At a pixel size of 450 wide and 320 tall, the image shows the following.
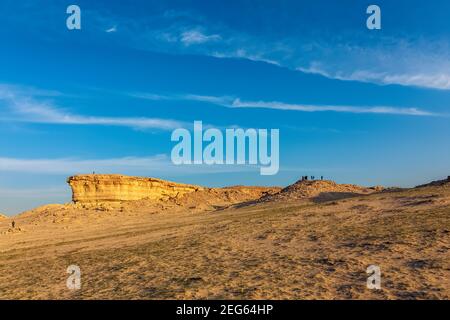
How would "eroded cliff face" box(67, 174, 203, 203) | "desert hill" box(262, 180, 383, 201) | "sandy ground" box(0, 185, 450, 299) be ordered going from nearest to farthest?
"sandy ground" box(0, 185, 450, 299), "desert hill" box(262, 180, 383, 201), "eroded cliff face" box(67, 174, 203, 203)

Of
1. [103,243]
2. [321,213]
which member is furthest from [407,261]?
[103,243]

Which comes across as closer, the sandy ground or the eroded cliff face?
the sandy ground

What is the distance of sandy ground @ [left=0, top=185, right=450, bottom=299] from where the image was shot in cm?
837

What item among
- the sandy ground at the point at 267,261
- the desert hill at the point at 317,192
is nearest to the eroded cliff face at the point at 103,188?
the desert hill at the point at 317,192

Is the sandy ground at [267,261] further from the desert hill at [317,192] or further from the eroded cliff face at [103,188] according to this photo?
the eroded cliff face at [103,188]

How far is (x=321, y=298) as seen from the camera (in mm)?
7551

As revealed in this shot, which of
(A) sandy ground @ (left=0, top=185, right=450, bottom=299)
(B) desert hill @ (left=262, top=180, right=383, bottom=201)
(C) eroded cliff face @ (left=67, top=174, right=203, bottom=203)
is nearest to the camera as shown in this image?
(A) sandy ground @ (left=0, top=185, right=450, bottom=299)

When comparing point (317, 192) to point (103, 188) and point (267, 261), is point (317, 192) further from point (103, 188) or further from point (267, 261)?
point (103, 188)

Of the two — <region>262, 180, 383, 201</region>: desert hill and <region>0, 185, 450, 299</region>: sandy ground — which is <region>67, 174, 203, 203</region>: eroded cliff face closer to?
<region>262, 180, 383, 201</region>: desert hill

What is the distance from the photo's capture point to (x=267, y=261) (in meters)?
A: 11.2

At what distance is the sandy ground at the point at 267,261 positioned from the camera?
8.37m

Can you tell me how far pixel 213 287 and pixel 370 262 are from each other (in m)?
4.19

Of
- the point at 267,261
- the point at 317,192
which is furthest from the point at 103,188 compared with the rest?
the point at 267,261

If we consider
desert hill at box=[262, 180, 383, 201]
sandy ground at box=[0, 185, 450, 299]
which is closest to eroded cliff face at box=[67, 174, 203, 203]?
desert hill at box=[262, 180, 383, 201]
